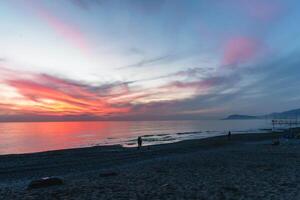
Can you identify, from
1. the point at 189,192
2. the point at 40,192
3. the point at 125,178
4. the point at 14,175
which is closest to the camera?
the point at 189,192

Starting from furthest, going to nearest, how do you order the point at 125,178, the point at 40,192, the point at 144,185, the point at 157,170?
the point at 157,170, the point at 125,178, the point at 144,185, the point at 40,192

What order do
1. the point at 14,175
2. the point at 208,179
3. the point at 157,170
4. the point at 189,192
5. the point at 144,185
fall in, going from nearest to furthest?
1. the point at 189,192
2. the point at 144,185
3. the point at 208,179
4. the point at 157,170
5. the point at 14,175

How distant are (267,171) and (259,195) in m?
6.37

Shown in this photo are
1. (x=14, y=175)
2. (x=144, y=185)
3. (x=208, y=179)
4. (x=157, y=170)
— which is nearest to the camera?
(x=144, y=185)

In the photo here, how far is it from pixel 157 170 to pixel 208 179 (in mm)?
4548

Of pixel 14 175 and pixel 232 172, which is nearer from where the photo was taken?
pixel 232 172

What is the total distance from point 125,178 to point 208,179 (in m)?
4.47

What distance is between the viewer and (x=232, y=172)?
1753cm

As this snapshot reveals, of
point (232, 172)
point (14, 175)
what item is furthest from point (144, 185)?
point (14, 175)

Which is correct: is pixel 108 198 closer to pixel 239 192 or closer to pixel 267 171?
pixel 239 192

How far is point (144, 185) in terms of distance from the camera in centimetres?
1453

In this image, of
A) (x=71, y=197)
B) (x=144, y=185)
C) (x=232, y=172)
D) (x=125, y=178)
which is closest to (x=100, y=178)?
(x=125, y=178)

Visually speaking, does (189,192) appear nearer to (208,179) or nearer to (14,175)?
(208,179)

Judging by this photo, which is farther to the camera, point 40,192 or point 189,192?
point 40,192
